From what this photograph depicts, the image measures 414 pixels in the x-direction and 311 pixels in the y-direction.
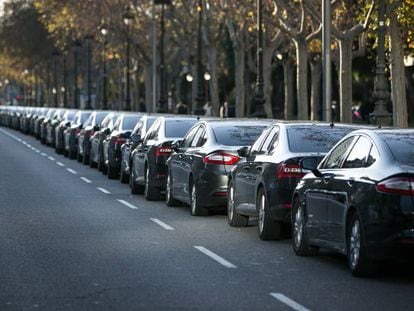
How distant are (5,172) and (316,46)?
3395 centimetres

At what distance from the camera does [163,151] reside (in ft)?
86.1

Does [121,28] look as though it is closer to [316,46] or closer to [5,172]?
[316,46]

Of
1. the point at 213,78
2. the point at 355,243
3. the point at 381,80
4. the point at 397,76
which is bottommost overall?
the point at 355,243

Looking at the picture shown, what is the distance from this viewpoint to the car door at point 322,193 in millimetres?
15070

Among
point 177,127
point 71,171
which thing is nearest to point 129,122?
point 71,171

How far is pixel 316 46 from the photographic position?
68.8 meters

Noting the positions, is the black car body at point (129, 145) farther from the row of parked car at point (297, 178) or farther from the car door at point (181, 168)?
the car door at point (181, 168)

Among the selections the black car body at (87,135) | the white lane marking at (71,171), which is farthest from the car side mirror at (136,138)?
the black car body at (87,135)

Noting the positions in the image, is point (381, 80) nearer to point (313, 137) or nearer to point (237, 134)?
point (237, 134)

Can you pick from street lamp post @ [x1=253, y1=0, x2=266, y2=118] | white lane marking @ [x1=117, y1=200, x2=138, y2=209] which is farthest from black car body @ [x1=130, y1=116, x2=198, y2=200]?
street lamp post @ [x1=253, y1=0, x2=266, y2=118]

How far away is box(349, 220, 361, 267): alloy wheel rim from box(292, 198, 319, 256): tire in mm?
1741

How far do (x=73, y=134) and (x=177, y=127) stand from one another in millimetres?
19419

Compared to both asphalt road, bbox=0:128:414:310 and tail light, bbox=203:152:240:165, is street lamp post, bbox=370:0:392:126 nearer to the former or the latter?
asphalt road, bbox=0:128:414:310

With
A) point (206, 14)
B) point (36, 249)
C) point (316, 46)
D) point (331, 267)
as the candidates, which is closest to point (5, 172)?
point (36, 249)
